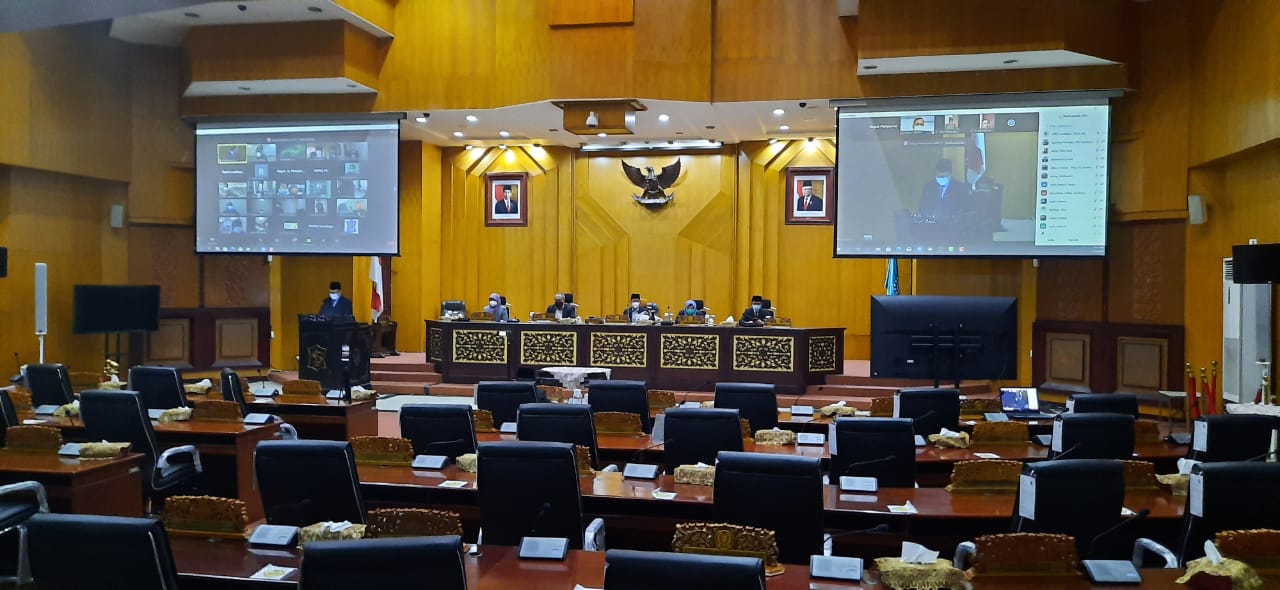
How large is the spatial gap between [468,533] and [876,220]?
23.1 feet

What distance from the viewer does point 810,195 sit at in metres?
13.7

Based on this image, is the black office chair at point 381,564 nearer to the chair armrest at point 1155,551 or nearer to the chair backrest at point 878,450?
the chair armrest at point 1155,551

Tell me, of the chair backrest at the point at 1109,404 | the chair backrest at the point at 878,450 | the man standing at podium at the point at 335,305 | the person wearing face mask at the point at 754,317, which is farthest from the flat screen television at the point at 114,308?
the chair backrest at the point at 1109,404

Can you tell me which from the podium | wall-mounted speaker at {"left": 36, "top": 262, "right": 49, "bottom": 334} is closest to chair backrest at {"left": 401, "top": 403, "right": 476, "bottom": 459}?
the podium

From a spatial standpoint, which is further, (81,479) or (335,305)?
(335,305)

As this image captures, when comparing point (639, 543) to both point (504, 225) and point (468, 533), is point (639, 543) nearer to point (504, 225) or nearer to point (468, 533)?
point (468, 533)

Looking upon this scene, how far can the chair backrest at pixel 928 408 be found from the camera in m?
5.89

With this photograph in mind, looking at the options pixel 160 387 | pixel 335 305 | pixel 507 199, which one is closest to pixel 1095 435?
pixel 160 387

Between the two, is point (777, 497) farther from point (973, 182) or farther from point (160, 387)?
point (973, 182)

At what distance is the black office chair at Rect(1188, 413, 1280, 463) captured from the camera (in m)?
4.68

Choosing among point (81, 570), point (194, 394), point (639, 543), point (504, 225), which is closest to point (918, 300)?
point (639, 543)

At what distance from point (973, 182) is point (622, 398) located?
5834 millimetres

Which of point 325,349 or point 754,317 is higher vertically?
point 754,317

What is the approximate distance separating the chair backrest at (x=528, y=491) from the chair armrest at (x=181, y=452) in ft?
8.96
